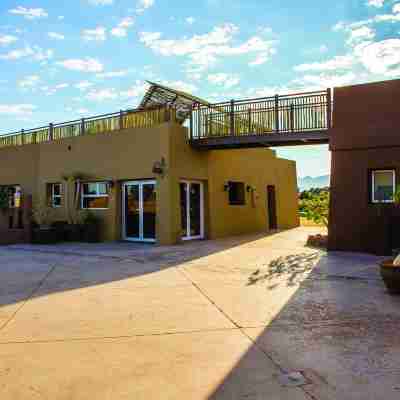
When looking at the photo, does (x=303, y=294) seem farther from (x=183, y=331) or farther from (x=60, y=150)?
(x=60, y=150)

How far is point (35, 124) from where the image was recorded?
18.4 metres

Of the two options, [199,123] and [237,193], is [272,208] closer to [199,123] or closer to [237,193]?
[237,193]

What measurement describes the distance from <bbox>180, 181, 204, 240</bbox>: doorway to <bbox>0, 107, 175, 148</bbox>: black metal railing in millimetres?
2488

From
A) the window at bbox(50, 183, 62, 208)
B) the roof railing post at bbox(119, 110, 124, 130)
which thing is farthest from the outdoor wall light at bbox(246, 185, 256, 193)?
the window at bbox(50, 183, 62, 208)

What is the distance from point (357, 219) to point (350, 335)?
7332mm

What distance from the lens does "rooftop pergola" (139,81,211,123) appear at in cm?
1450

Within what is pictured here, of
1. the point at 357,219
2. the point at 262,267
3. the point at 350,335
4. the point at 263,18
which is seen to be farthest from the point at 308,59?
the point at 350,335

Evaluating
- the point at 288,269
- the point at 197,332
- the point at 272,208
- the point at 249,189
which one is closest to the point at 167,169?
the point at 249,189

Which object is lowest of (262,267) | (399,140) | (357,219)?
(262,267)

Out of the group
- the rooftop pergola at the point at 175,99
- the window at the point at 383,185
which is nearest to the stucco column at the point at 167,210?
the rooftop pergola at the point at 175,99

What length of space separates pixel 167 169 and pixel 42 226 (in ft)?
17.8

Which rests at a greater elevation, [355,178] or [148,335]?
[355,178]

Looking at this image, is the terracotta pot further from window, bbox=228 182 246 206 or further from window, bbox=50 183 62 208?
window, bbox=50 183 62 208

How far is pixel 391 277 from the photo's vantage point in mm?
6426
